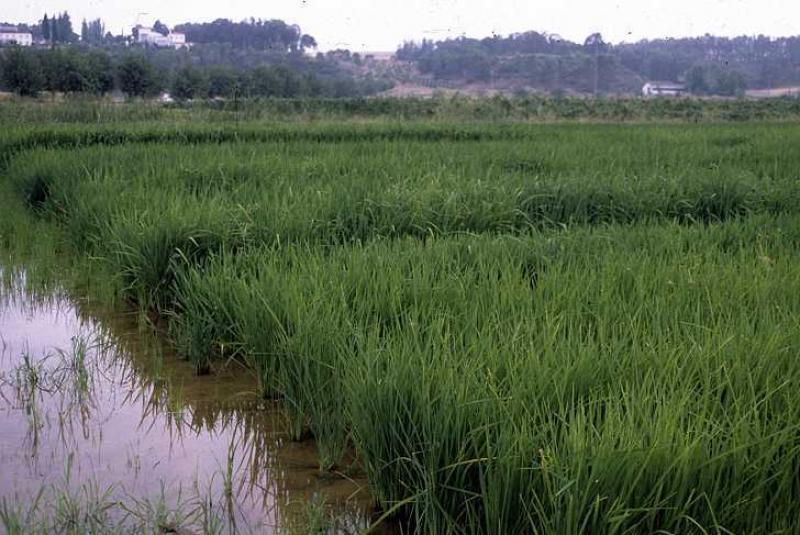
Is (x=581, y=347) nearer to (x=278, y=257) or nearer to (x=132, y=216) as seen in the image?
(x=278, y=257)

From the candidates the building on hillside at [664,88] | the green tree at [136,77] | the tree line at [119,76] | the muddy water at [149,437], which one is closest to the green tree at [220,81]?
the tree line at [119,76]

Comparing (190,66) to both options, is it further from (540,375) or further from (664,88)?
(540,375)

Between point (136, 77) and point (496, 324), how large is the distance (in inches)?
1582

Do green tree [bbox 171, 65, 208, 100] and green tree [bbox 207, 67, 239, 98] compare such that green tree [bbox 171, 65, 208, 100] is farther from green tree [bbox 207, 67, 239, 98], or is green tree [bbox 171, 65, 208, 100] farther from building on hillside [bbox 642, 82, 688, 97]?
building on hillside [bbox 642, 82, 688, 97]

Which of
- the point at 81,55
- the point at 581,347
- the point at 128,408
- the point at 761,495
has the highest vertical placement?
the point at 81,55

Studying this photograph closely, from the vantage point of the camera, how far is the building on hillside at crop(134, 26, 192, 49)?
6944 cm

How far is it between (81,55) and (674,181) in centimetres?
3948

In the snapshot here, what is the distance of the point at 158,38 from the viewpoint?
7300cm

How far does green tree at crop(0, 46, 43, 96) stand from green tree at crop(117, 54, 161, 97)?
14.8 feet

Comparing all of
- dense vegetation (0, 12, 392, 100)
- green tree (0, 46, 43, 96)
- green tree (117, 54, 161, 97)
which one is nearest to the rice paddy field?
dense vegetation (0, 12, 392, 100)

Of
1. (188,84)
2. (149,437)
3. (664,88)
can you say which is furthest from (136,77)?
(664,88)

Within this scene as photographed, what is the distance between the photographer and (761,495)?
5.74 feet

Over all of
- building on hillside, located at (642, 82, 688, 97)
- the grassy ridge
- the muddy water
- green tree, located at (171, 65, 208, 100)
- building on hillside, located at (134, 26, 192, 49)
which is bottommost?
the muddy water

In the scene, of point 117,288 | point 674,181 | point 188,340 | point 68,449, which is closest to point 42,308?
point 117,288
